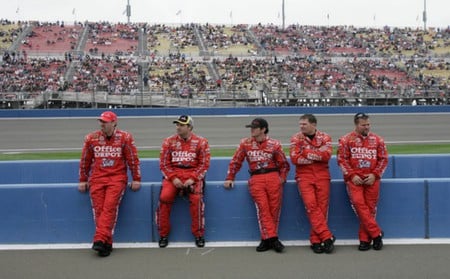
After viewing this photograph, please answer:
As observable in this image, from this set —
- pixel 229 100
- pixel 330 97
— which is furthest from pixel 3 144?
pixel 330 97

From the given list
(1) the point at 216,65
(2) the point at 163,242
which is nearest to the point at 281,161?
(2) the point at 163,242

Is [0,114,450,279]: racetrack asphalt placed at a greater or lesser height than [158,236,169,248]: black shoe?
lesser

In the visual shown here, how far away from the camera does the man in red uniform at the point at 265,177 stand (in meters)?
5.89

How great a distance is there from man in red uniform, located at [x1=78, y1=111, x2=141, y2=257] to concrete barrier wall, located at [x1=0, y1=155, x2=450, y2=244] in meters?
0.24

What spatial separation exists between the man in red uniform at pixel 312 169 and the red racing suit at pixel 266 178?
8.4 inches

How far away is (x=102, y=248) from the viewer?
224 inches

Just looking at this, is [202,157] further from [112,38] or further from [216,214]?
[112,38]

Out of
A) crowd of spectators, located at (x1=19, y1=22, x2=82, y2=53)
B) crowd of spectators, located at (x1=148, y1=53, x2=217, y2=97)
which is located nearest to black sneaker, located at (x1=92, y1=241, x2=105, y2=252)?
crowd of spectators, located at (x1=148, y1=53, x2=217, y2=97)

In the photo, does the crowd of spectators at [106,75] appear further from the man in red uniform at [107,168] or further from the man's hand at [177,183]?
the man's hand at [177,183]

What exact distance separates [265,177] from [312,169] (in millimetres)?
539

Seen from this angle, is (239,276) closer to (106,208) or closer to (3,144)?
(106,208)

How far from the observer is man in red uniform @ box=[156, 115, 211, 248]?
19.9 feet

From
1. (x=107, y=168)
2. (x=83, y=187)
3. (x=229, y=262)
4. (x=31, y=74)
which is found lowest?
(x=229, y=262)

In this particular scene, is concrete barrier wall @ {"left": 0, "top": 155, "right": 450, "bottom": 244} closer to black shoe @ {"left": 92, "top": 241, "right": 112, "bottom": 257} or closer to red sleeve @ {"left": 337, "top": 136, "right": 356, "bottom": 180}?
red sleeve @ {"left": 337, "top": 136, "right": 356, "bottom": 180}
